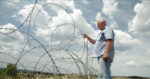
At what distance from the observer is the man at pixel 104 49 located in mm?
4047

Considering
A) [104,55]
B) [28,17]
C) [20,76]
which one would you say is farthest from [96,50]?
[28,17]

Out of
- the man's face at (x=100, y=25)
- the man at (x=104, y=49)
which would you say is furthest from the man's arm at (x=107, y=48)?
the man's face at (x=100, y=25)

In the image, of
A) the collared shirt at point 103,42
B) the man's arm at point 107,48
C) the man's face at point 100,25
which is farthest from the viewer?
the man's face at point 100,25

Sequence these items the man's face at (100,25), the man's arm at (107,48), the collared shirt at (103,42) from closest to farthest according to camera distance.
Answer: the man's arm at (107,48)
the collared shirt at (103,42)
the man's face at (100,25)

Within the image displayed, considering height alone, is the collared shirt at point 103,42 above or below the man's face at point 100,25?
below

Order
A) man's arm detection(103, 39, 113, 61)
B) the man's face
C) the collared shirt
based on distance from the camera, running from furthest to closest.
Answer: the man's face
the collared shirt
man's arm detection(103, 39, 113, 61)

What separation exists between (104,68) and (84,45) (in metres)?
0.77

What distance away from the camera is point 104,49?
4.32 m

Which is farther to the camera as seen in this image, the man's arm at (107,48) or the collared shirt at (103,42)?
the collared shirt at (103,42)

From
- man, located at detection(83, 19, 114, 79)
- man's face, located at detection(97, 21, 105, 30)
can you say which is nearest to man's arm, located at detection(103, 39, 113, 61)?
man, located at detection(83, 19, 114, 79)

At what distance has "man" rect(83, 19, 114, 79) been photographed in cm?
405

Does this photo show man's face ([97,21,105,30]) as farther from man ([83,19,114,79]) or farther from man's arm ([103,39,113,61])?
man's arm ([103,39,113,61])

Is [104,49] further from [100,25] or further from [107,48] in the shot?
[100,25]

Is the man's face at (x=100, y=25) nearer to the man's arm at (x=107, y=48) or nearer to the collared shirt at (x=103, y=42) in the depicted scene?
the collared shirt at (x=103, y=42)
